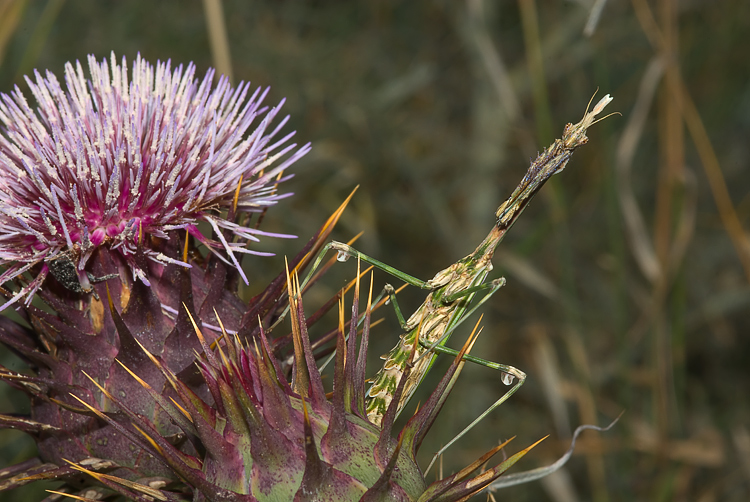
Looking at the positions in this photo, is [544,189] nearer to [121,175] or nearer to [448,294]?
[448,294]

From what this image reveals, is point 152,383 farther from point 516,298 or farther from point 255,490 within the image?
point 516,298

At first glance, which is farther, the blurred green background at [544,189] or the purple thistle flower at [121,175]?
the blurred green background at [544,189]

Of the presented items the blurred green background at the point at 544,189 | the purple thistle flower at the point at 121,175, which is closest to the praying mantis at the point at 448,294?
the purple thistle flower at the point at 121,175

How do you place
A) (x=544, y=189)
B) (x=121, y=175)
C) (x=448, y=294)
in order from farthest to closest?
(x=544, y=189)
(x=448, y=294)
(x=121, y=175)

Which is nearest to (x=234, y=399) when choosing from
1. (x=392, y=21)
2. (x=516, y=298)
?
(x=516, y=298)

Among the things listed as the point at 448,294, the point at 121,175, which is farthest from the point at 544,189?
the point at 121,175

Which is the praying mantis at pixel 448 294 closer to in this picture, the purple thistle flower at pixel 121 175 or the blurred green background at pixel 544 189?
the purple thistle flower at pixel 121 175
